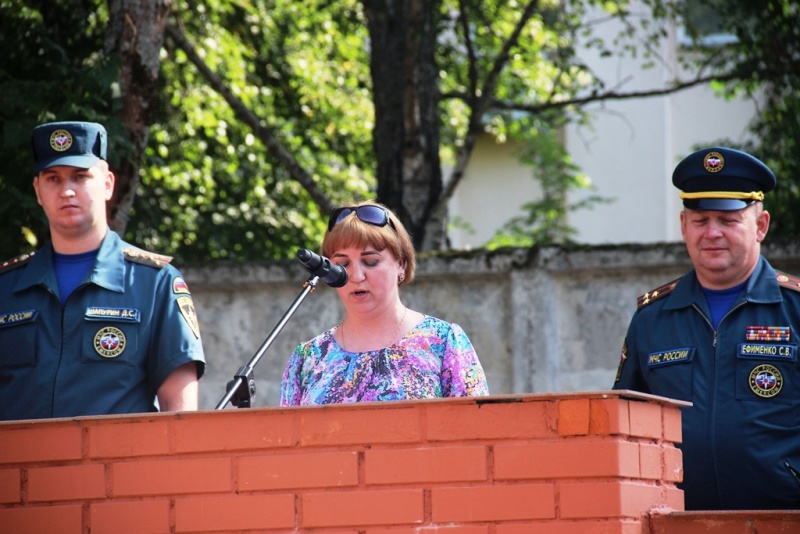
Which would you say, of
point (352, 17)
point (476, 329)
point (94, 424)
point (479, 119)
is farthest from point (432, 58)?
point (94, 424)

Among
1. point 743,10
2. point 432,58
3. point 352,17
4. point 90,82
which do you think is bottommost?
point 90,82

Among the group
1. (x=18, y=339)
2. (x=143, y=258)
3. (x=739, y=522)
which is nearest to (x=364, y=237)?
(x=143, y=258)

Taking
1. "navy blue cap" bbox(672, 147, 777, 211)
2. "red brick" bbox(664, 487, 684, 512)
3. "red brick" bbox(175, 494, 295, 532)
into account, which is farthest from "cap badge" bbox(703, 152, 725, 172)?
"red brick" bbox(175, 494, 295, 532)

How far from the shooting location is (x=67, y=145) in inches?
168

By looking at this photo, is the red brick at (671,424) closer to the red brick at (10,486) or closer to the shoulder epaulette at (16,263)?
the red brick at (10,486)

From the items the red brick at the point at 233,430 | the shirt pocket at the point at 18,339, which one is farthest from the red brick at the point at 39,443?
the shirt pocket at the point at 18,339

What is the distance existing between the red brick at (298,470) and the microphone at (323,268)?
0.87 meters

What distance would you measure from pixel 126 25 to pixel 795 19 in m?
4.50

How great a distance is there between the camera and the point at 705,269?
4.11 m

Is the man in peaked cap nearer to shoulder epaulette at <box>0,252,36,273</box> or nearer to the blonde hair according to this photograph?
shoulder epaulette at <box>0,252,36,273</box>

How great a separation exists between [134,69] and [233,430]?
389 centimetres

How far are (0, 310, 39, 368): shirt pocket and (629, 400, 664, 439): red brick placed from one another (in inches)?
87.7

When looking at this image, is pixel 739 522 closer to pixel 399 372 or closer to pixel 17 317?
pixel 399 372

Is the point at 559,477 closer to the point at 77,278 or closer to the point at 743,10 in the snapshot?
the point at 77,278
